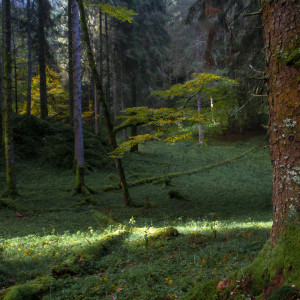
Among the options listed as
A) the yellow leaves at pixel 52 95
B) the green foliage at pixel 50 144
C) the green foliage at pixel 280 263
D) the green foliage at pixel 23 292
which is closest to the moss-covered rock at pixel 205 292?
the green foliage at pixel 280 263

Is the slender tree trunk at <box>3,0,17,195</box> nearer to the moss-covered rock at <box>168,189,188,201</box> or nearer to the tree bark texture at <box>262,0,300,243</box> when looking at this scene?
the moss-covered rock at <box>168,189,188,201</box>

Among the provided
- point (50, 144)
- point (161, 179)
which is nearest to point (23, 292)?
point (161, 179)

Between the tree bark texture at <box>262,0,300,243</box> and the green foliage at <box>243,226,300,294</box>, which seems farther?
the tree bark texture at <box>262,0,300,243</box>

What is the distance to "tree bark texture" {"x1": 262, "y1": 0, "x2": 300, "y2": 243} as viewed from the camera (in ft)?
8.01

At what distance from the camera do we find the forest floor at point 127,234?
343 cm

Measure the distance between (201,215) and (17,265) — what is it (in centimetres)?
643

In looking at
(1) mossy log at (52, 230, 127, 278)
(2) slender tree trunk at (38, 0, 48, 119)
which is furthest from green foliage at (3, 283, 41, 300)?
(2) slender tree trunk at (38, 0, 48, 119)

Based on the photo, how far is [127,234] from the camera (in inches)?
232

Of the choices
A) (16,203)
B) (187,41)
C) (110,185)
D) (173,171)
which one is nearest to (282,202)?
(16,203)

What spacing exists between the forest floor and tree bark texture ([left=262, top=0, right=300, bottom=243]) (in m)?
0.49

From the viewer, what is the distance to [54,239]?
242 inches

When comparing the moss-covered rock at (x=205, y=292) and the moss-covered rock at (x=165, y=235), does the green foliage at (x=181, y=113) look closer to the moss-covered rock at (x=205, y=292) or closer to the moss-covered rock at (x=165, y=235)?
the moss-covered rock at (x=165, y=235)

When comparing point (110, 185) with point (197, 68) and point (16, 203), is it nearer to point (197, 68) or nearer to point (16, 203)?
point (16, 203)

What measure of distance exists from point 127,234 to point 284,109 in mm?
4502
